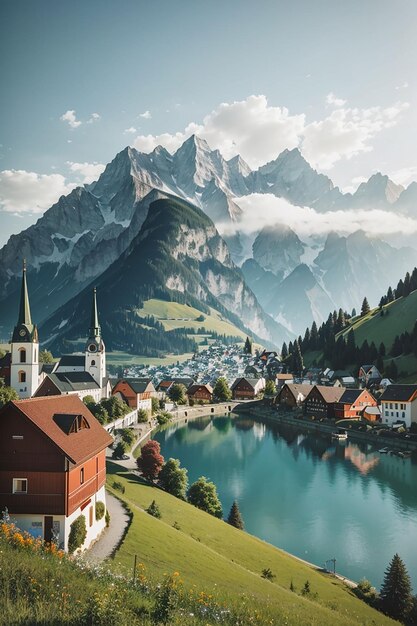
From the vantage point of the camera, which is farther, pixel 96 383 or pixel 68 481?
pixel 96 383

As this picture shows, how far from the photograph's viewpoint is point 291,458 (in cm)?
7894

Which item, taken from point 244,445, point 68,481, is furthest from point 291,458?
point 68,481

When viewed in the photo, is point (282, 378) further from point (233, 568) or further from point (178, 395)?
point (233, 568)

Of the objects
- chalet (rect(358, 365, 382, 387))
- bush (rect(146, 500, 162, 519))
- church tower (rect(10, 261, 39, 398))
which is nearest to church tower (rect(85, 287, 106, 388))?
church tower (rect(10, 261, 39, 398))

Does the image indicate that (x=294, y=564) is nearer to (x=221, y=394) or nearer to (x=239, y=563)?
(x=239, y=563)

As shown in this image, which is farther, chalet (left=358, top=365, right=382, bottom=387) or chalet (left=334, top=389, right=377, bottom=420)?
chalet (left=358, top=365, right=382, bottom=387)

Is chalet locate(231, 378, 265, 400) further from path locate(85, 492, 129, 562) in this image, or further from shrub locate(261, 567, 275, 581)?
shrub locate(261, 567, 275, 581)

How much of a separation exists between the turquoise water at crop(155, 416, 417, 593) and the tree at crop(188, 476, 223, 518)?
3.16 meters

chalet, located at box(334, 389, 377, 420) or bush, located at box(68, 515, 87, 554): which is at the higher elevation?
bush, located at box(68, 515, 87, 554)

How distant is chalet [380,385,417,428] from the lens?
3597 inches

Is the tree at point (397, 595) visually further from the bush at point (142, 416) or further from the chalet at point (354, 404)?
the bush at point (142, 416)

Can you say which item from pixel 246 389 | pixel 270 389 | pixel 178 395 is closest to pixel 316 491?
pixel 178 395

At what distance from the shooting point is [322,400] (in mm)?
112812

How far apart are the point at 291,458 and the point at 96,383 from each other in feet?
162
